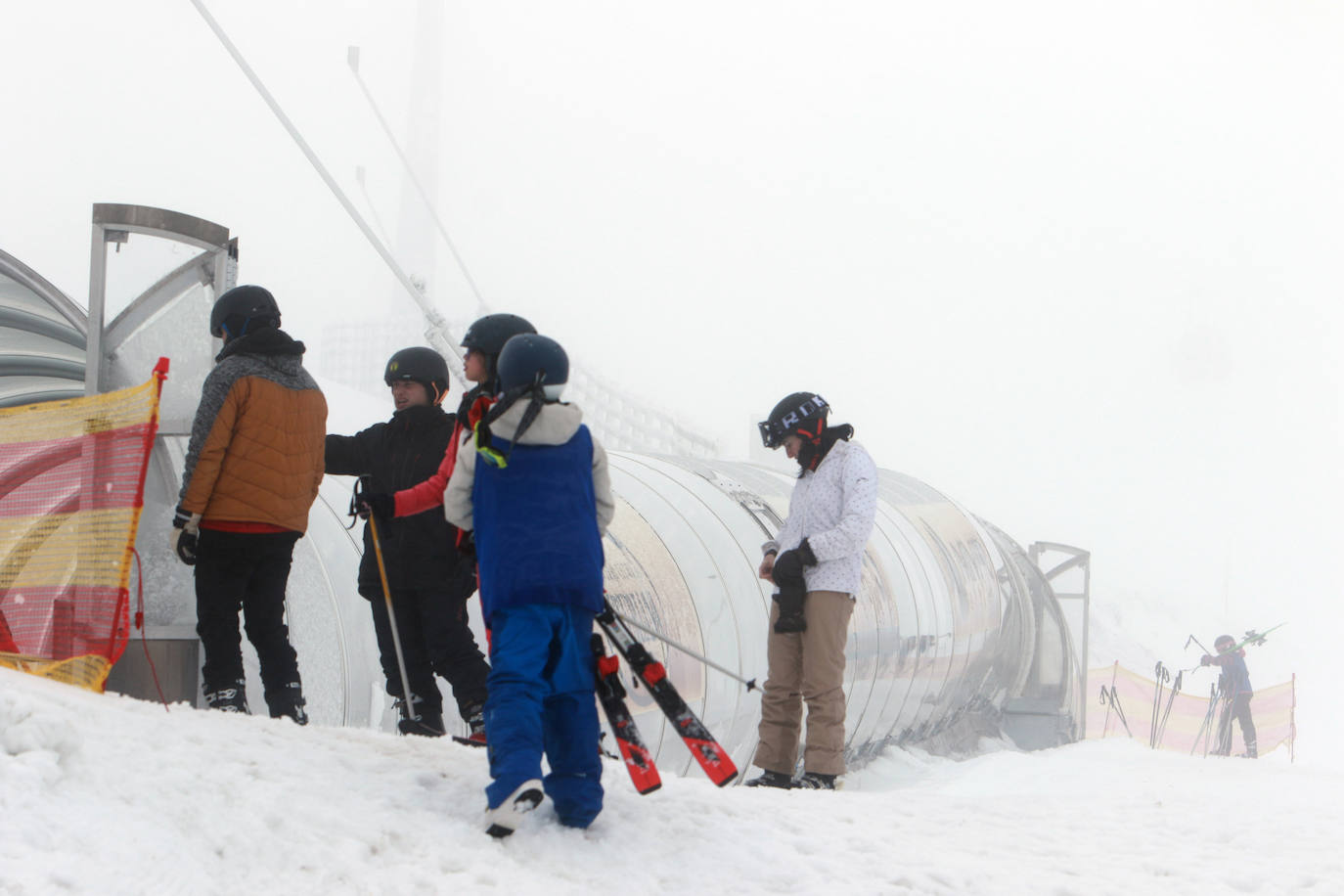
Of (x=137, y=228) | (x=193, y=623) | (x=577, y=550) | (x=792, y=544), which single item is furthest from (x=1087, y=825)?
(x=137, y=228)

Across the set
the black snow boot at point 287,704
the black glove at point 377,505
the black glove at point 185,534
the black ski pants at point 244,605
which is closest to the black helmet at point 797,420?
the black glove at point 377,505

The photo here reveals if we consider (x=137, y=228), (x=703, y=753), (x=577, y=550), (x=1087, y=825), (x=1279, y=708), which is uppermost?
(x=137, y=228)

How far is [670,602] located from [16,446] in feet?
10.4

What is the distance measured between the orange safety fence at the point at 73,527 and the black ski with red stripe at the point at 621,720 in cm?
158

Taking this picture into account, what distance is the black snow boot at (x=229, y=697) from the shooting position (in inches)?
155

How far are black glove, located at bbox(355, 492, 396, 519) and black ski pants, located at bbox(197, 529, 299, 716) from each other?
45cm

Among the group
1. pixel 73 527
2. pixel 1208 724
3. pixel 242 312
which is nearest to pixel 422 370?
pixel 242 312

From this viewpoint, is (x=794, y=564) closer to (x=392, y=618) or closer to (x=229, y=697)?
(x=392, y=618)

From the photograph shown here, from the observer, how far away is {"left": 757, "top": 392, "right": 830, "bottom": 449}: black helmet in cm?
492

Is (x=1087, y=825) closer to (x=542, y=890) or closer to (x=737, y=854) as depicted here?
(x=737, y=854)

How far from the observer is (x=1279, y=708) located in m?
17.6

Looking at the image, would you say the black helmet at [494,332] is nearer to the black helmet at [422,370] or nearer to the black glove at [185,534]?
the black helmet at [422,370]

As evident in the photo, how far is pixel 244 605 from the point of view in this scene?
13.6 ft

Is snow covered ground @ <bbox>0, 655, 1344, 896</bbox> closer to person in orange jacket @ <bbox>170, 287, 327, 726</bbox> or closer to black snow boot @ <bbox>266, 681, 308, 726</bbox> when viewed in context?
black snow boot @ <bbox>266, 681, 308, 726</bbox>
